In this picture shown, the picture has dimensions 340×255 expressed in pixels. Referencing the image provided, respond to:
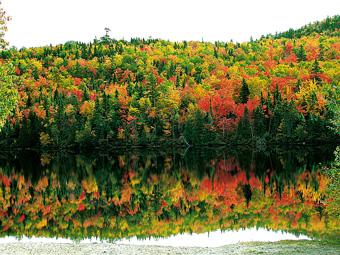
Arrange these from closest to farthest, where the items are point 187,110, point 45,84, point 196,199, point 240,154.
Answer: point 196,199 < point 240,154 < point 187,110 < point 45,84

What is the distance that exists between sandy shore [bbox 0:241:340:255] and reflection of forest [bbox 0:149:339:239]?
459 centimetres

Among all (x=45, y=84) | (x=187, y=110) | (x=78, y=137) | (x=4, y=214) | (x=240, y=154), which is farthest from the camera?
(x=45, y=84)

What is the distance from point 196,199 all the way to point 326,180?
15398mm

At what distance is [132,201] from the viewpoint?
51719 mm

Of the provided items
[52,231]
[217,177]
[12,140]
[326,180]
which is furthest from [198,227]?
[12,140]

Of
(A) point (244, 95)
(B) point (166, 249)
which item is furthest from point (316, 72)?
(B) point (166, 249)

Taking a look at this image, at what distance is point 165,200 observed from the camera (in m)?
51.5

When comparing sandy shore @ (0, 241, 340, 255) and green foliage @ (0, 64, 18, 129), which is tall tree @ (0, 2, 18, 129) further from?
sandy shore @ (0, 241, 340, 255)

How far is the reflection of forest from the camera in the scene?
127ft

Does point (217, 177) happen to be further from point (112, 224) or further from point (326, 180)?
point (112, 224)

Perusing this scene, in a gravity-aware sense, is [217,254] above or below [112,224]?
above

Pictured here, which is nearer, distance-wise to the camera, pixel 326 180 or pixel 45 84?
pixel 326 180

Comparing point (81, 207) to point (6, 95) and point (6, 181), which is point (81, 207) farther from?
point (6, 95)

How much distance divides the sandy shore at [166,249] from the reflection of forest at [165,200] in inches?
181
